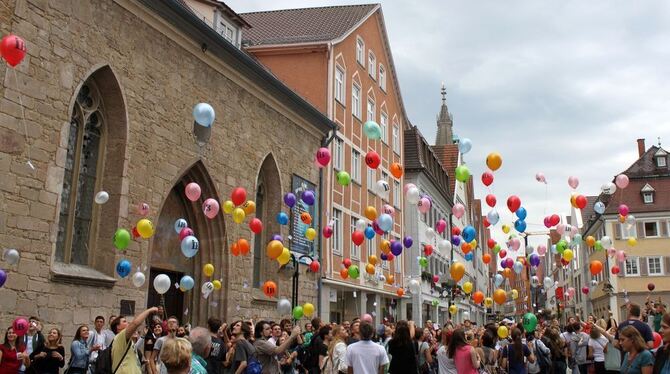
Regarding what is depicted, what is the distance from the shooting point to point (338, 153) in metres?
24.5

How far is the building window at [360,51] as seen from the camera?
1073 inches

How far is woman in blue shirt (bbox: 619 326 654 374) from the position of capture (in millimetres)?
6500

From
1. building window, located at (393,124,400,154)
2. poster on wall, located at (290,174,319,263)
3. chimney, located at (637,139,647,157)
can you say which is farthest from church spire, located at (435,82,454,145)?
poster on wall, located at (290,174,319,263)

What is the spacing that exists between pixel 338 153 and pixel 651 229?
31.7 meters

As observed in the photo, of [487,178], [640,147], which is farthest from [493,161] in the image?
[640,147]

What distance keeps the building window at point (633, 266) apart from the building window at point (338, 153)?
1176 inches

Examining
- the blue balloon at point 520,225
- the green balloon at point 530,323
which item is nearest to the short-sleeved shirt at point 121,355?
the green balloon at point 530,323

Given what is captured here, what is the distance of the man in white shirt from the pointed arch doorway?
775 cm

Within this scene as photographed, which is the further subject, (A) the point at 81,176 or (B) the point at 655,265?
(B) the point at 655,265

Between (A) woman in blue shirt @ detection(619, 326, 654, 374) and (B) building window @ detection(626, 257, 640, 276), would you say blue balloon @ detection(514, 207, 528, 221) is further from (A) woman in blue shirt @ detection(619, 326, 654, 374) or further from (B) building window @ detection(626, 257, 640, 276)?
(B) building window @ detection(626, 257, 640, 276)

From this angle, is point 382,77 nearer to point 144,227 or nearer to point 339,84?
→ point 339,84

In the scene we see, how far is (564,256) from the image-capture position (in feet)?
65.8

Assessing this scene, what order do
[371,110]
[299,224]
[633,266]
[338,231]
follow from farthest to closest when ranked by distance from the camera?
1. [633,266]
2. [371,110]
3. [338,231]
4. [299,224]

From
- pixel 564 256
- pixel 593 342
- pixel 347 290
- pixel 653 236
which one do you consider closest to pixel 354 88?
pixel 347 290
